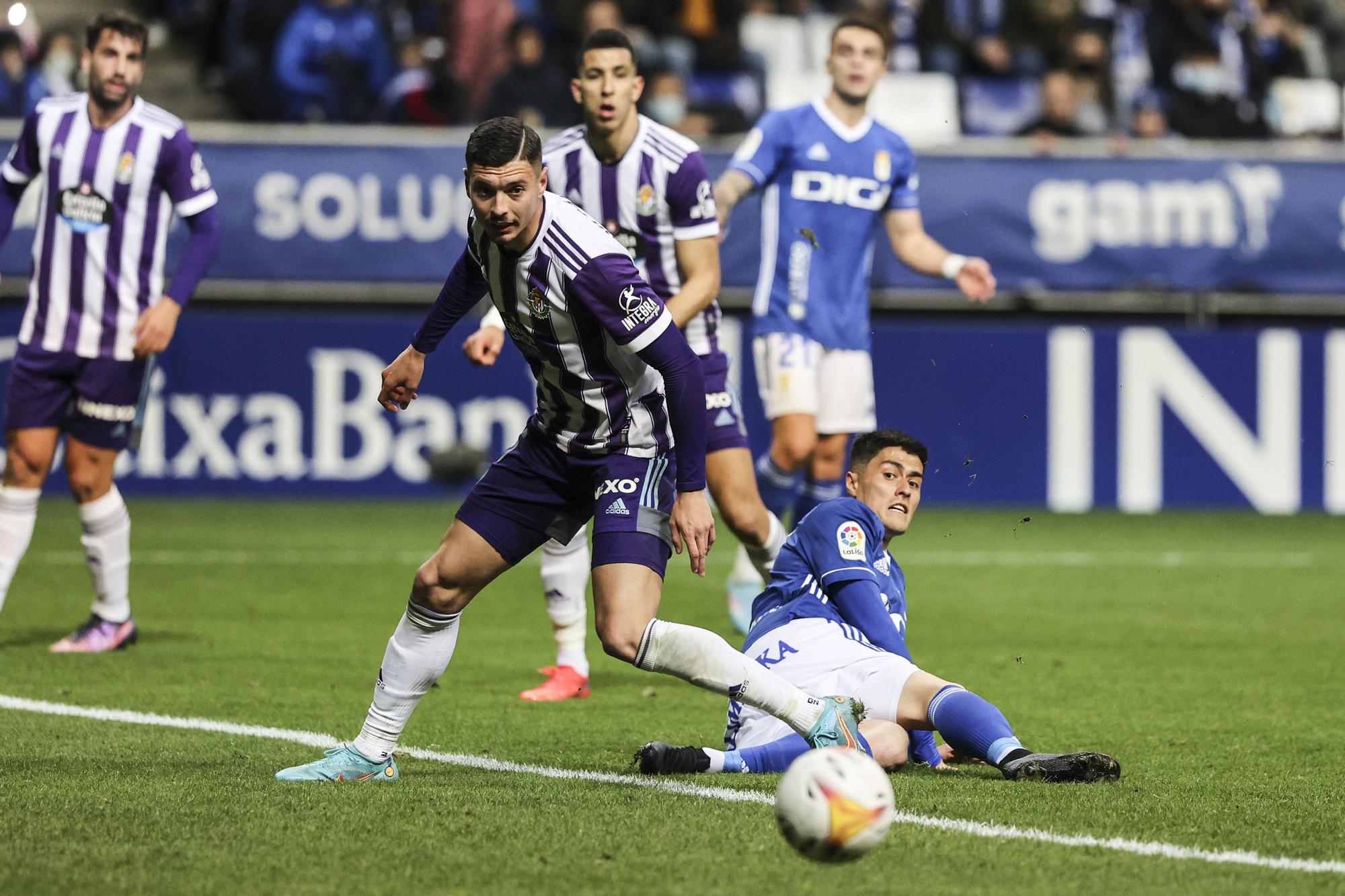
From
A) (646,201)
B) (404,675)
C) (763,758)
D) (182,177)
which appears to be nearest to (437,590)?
(404,675)

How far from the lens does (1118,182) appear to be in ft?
47.4

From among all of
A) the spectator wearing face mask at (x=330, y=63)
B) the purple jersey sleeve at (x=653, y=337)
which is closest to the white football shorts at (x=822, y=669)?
the purple jersey sleeve at (x=653, y=337)

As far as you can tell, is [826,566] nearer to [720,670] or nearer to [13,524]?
A: [720,670]

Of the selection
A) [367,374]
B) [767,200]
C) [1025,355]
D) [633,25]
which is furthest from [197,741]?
[633,25]

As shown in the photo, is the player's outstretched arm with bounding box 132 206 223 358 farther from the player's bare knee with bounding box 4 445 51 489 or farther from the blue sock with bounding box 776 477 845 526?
the blue sock with bounding box 776 477 845 526

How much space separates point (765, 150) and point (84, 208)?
9.11ft

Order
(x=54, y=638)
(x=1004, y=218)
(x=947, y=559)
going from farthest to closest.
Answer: (x=1004, y=218) → (x=947, y=559) → (x=54, y=638)

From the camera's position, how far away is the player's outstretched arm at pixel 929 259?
23.7 feet

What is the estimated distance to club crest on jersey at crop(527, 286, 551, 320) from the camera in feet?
16.1

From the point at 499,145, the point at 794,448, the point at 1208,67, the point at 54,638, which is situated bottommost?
the point at 54,638

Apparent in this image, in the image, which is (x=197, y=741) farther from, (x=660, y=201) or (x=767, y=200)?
(x=767, y=200)

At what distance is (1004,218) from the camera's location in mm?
14438

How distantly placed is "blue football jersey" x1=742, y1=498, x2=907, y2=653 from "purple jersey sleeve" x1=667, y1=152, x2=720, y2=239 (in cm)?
146

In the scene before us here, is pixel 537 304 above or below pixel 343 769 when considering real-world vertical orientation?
above
